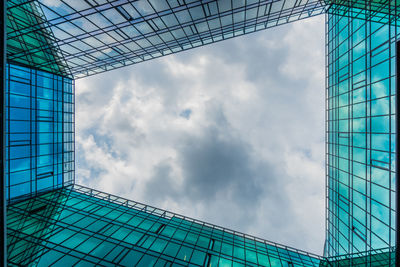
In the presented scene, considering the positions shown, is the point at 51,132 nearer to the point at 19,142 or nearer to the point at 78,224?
the point at 19,142

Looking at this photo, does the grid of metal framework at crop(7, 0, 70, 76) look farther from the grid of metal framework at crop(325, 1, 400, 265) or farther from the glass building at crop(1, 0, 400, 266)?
the grid of metal framework at crop(325, 1, 400, 265)

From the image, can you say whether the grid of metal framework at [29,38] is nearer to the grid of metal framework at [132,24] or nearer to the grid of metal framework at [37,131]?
the grid of metal framework at [132,24]

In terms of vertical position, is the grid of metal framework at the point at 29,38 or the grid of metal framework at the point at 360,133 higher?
the grid of metal framework at the point at 29,38

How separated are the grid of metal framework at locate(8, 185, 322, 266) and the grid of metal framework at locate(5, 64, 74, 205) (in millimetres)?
2556

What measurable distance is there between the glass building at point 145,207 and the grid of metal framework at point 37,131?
0.15 m

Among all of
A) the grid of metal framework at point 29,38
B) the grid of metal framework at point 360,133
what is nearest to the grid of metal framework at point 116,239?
the grid of metal framework at point 360,133

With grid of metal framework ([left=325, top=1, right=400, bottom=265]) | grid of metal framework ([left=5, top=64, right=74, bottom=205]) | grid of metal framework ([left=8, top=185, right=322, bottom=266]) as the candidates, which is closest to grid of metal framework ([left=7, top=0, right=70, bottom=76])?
grid of metal framework ([left=5, top=64, right=74, bottom=205])

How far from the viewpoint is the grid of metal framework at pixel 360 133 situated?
16812 millimetres

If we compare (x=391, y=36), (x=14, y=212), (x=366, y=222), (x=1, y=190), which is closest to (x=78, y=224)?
(x=14, y=212)

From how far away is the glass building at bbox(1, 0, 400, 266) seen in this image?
17.7 meters

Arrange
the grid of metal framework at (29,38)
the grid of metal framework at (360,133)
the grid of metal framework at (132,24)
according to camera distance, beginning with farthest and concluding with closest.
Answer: the grid of metal framework at (29,38) → the grid of metal framework at (132,24) → the grid of metal framework at (360,133)

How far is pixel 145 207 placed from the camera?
30.5 m

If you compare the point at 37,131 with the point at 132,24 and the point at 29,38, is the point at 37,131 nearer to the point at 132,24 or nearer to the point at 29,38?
the point at 29,38

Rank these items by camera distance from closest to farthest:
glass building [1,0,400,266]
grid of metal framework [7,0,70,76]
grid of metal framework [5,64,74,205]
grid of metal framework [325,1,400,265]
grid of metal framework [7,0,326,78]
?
grid of metal framework [325,1,400,265]
glass building [1,0,400,266]
grid of metal framework [7,0,326,78]
grid of metal framework [7,0,70,76]
grid of metal framework [5,64,74,205]
